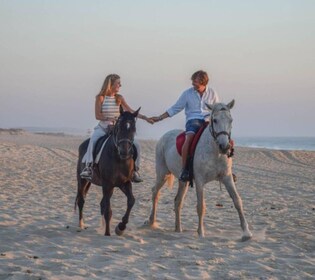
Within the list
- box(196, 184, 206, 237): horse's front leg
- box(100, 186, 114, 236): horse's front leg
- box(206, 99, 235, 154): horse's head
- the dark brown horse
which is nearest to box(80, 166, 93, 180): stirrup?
the dark brown horse

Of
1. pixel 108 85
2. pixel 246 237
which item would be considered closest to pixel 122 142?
pixel 108 85

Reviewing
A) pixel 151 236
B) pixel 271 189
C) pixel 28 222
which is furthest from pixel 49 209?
pixel 271 189

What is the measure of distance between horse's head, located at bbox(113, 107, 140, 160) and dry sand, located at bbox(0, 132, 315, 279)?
1301 millimetres

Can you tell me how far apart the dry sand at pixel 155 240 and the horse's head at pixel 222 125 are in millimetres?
1423

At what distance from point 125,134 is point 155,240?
5.40 ft

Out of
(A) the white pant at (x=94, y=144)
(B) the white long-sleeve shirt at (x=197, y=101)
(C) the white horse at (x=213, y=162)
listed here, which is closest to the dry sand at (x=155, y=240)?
(C) the white horse at (x=213, y=162)

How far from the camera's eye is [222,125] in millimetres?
7629

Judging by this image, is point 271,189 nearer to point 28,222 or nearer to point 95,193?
point 95,193

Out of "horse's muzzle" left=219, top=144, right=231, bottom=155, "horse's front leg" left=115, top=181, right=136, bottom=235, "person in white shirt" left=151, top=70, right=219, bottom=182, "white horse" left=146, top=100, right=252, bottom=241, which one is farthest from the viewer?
"person in white shirt" left=151, top=70, right=219, bottom=182

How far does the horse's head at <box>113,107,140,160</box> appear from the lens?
7887mm

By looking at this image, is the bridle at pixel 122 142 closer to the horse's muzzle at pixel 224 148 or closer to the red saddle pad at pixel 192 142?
the red saddle pad at pixel 192 142

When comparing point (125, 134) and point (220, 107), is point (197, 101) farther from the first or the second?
point (125, 134)

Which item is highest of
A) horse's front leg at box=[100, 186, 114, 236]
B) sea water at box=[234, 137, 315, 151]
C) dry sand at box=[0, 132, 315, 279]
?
horse's front leg at box=[100, 186, 114, 236]

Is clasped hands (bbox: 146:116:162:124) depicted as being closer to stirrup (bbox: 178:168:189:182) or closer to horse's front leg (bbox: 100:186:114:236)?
stirrup (bbox: 178:168:189:182)
